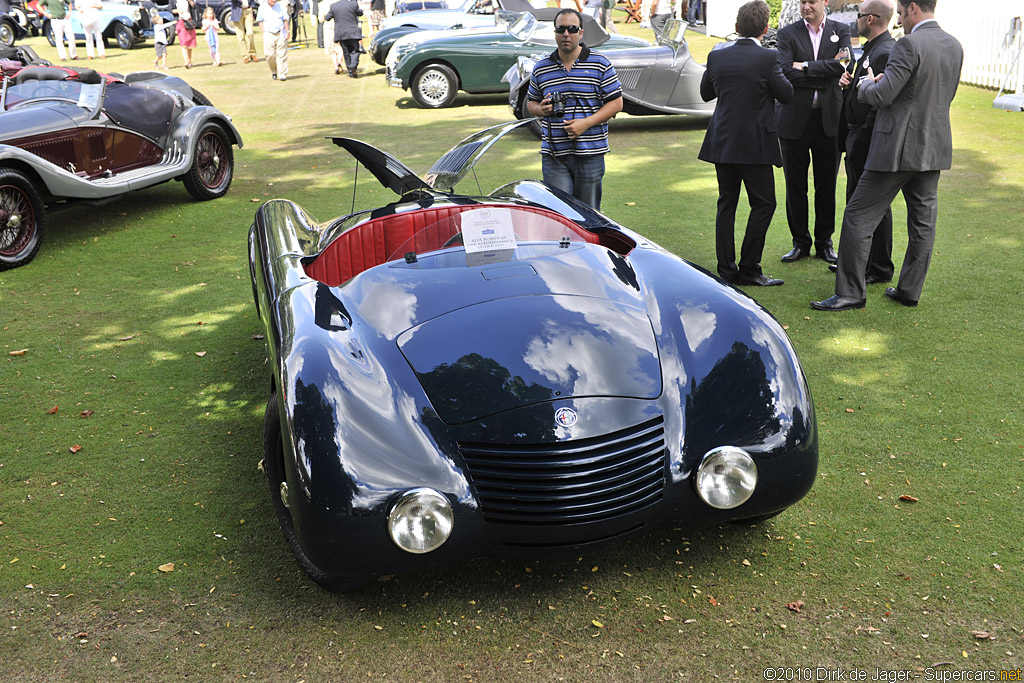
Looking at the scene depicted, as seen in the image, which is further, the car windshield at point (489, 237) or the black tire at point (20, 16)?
the black tire at point (20, 16)

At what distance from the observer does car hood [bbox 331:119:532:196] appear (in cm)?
464

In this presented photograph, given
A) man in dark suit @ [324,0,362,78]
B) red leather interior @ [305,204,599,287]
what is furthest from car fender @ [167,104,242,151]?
man in dark suit @ [324,0,362,78]

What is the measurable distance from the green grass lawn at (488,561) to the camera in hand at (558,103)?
1950 millimetres

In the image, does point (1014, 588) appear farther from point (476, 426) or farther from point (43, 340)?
point (43, 340)

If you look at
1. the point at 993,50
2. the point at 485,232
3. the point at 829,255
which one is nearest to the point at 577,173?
the point at 829,255

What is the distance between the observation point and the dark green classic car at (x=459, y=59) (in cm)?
1422

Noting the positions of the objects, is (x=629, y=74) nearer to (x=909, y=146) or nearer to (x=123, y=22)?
(x=909, y=146)

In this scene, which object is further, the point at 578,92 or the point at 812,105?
the point at 812,105

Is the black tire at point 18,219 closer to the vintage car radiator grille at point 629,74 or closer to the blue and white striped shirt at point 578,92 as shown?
the blue and white striped shirt at point 578,92

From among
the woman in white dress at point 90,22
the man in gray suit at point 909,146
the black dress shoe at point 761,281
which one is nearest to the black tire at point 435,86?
the black dress shoe at point 761,281

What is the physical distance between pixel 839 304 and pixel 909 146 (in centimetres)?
105

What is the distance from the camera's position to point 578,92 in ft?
19.5

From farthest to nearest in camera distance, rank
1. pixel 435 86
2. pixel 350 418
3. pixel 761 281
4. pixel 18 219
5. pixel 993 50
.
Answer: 1. pixel 435 86
2. pixel 993 50
3. pixel 18 219
4. pixel 761 281
5. pixel 350 418

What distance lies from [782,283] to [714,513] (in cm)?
355
